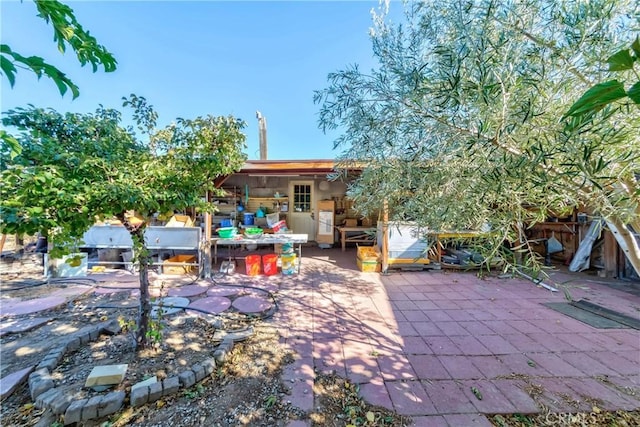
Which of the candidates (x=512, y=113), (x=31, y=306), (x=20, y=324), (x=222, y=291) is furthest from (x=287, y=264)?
(x=512, y=113)

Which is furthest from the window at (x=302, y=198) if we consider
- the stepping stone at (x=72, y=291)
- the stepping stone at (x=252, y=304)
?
the stepping stone at (x=72, y=291)

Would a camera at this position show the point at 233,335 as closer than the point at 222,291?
Yes

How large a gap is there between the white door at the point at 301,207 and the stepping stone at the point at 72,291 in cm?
504

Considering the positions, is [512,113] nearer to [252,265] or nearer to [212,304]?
[212,304]

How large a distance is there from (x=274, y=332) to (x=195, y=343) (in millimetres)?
805

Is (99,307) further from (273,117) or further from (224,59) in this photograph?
(273,117)

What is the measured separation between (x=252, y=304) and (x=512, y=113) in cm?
352

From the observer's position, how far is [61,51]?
98cm

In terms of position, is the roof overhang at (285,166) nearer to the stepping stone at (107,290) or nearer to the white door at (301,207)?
the white door at (301,207)

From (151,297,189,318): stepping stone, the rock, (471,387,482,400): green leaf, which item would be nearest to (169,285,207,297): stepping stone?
(151,297,189,318): stepping stone

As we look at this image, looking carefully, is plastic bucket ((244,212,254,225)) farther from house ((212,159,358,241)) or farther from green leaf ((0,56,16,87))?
green leaf ((0,56,16,87))

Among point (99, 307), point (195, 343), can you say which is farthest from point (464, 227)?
point (99, 307)

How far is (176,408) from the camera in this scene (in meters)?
1.76

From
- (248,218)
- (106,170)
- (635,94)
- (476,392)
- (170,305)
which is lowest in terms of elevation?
(476,392)
